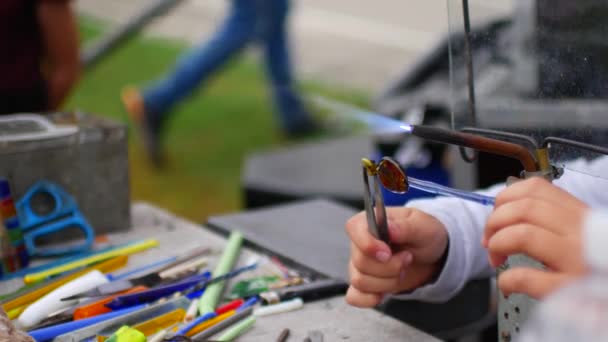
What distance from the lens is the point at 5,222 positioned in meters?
1.02

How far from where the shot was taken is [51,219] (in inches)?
43.6

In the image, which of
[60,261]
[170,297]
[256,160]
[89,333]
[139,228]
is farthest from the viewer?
[256,160]

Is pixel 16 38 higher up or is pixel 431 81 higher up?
pixel 16 38

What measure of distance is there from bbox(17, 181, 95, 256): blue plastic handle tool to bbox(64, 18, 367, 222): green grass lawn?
140 cm

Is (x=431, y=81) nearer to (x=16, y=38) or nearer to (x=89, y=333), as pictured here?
(x=16, y=38)

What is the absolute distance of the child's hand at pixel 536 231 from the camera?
1.76 ft

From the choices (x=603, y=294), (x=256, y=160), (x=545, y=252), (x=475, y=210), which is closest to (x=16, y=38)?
(x=256, y=160)

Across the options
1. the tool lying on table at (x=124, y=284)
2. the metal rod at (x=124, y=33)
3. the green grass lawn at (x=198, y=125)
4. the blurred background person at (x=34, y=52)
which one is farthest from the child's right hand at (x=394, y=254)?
the metal rod at (x=124, y=33)

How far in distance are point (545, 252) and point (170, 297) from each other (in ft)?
1.68

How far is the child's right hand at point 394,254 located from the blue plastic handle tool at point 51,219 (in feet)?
1.53

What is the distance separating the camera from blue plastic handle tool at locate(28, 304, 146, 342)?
2.67ft

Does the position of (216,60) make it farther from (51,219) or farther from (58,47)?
(51,219)

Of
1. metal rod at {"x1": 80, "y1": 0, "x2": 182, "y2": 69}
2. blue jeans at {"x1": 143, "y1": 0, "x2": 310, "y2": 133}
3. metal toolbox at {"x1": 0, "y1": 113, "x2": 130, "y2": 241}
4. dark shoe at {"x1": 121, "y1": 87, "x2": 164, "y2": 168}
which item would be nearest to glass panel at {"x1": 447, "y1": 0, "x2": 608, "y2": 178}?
metal toolbox at {"x1": 0, "y1": 113, "x2": 130, "y2": 241}

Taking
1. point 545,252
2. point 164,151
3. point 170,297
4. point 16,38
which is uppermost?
point 16,38
